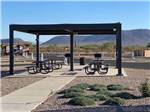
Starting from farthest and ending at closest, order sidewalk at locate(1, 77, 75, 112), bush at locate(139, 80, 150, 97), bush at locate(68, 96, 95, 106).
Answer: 1. bush at locate(139, 80, 150, 97)
2. bush at locate(68, 96, 95, 106)
3. sidewalk at locate(1, 77, 75, 112)

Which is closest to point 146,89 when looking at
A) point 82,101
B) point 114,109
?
point 82,101

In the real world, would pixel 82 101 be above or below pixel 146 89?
below

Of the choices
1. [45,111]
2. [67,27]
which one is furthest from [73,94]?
[67,27]

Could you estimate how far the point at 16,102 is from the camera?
50.1 feet

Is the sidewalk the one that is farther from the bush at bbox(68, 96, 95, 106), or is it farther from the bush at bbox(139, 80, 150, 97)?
the bush at bbox(139, 80, 150, 97)

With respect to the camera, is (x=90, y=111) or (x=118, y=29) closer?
(x=90, y=111)

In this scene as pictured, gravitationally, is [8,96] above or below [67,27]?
below

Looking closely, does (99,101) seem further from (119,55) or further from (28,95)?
(119,55)

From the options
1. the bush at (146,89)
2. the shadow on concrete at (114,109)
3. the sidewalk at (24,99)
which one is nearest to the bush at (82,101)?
the shadow on concrete at (114,109)

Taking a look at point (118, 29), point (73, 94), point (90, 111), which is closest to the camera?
point (90, 111)

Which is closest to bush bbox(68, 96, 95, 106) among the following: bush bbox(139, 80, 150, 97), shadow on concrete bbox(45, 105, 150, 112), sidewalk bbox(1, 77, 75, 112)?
shadow on concrete bbox(45, 105, 150, 112)

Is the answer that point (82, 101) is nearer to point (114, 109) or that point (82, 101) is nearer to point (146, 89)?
point (114, 109)

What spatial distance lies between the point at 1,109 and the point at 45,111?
1.28 m

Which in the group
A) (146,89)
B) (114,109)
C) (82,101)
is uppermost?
(146,89)
